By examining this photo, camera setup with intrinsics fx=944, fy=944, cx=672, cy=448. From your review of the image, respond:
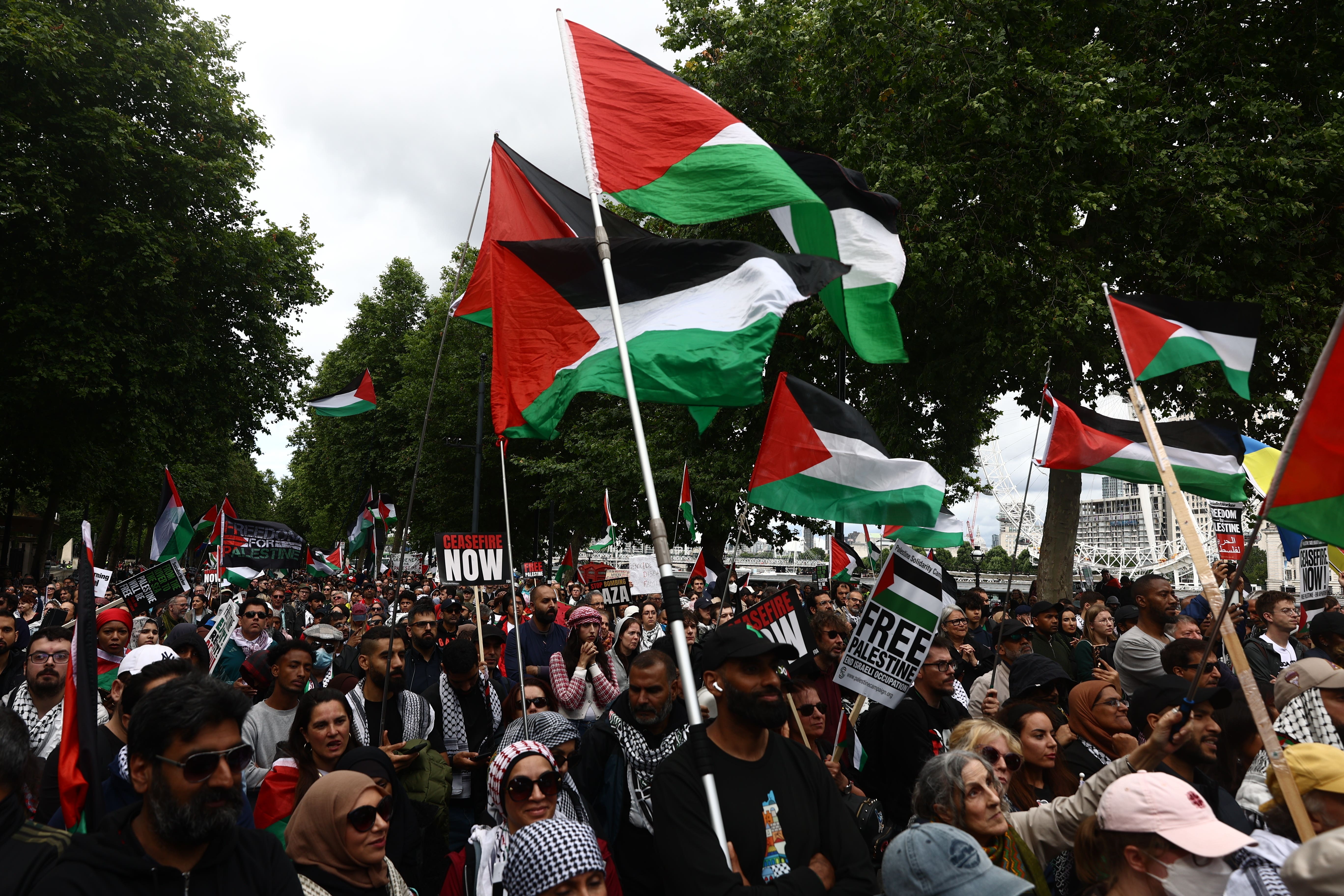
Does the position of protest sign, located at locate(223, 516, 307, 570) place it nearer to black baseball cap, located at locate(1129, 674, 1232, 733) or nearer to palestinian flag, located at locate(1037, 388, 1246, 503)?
palestinian flag, located at locate(1037, 388, 1246, 503)

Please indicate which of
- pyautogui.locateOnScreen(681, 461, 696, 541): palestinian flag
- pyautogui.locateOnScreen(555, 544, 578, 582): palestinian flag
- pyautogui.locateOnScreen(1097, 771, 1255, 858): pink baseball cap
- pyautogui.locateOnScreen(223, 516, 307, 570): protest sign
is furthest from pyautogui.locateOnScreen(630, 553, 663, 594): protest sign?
pyautogui.locateOnScreen(555, 544, 578, 582): palestinian flag

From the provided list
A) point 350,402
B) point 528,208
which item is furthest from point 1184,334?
point 350,402

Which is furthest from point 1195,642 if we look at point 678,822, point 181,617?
point 181,617

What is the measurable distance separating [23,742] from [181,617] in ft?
34.8

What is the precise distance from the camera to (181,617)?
40.3 ft

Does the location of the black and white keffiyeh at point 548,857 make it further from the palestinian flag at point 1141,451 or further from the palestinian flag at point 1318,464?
the palestinian flag at point 1141,451

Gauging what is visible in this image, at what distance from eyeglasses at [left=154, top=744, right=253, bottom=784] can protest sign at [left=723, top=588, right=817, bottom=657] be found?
4.33m

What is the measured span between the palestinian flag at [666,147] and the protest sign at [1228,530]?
380 inches

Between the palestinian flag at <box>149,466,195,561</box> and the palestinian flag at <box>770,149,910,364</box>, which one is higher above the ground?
the palestinian flag at <box>770,149,910,364</box>

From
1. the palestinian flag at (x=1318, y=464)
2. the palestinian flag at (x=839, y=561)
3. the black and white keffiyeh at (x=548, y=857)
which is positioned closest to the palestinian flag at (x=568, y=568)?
the palestinian flag at (x=839, y=561)

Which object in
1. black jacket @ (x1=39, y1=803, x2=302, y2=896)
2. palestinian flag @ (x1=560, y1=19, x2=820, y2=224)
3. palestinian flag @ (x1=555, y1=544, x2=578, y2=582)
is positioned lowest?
palestinian flag @ (x1=555, y1=544, x2=578, y2=582)

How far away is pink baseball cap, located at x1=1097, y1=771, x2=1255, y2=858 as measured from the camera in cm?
266

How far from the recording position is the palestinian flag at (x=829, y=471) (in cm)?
671

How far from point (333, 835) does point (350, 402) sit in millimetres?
9167
